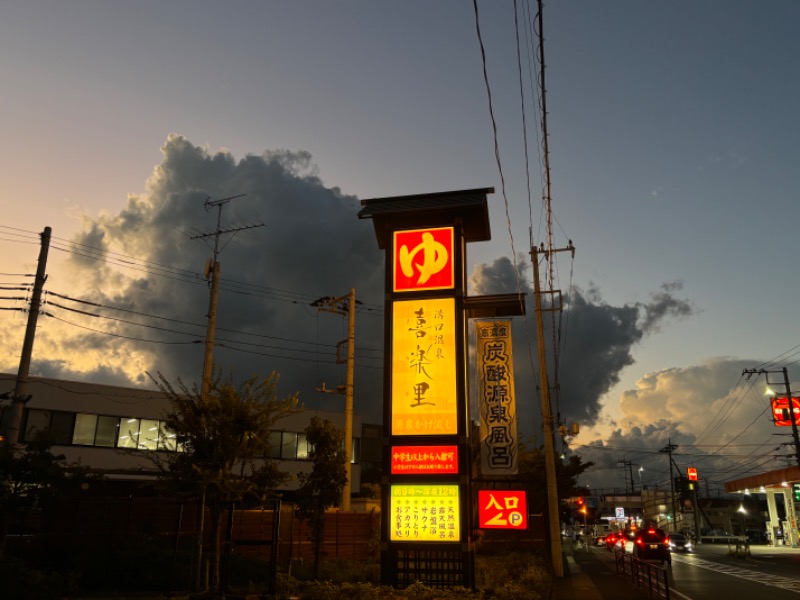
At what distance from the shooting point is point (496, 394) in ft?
63.8

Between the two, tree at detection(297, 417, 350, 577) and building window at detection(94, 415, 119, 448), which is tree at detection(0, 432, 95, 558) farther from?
building window at detection(94, 415, 119, 448)

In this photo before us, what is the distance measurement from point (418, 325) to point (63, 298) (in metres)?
19.0

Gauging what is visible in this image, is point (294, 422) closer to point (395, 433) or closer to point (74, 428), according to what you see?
point (74, 428)

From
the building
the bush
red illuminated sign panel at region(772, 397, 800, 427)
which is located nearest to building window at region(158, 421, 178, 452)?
the building

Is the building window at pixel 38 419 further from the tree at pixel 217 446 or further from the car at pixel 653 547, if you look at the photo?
the car at pixel 653 547

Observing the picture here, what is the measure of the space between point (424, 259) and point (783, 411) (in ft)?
173

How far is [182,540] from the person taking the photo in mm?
22859

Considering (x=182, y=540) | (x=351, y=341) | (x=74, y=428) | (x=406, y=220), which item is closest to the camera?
(x=406, y=220)

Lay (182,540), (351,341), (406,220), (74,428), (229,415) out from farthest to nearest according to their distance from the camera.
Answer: (74,428) < (351,341) < (182,540) < (406,220) < (229,415)

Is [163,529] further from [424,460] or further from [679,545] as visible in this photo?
[679,545]

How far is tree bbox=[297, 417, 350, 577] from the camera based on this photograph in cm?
2277

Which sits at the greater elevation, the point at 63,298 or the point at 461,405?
the point at 63,298

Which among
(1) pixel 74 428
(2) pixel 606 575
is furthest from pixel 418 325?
(1) pixel 74 428

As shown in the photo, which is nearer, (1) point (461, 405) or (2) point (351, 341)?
(1) point (461, 405)
